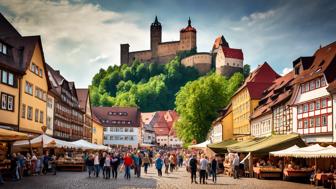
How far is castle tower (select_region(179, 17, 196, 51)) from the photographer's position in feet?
601

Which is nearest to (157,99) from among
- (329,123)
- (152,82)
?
(152,82)

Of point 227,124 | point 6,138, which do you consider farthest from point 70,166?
point 227,124

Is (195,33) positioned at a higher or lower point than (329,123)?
higher

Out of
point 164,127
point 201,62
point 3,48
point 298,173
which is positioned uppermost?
point 201,62

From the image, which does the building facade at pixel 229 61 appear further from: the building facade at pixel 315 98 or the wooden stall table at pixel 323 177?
the wooden stall table at pixel 323 177

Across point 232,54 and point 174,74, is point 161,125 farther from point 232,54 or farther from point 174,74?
point 232,54

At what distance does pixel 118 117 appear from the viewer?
119 meters

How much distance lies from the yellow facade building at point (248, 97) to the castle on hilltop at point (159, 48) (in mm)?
111578

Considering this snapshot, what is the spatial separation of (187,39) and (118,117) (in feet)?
236

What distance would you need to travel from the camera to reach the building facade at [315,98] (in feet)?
122

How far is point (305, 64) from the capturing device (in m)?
44.9

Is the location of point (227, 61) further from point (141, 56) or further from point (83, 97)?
point (83, 97)

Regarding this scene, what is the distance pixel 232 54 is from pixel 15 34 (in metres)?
111

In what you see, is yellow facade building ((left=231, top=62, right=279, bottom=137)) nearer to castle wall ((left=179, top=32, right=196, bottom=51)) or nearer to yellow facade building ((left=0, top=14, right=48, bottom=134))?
yellow facade building ((left=0, top=14, right=48, bottom=134))
